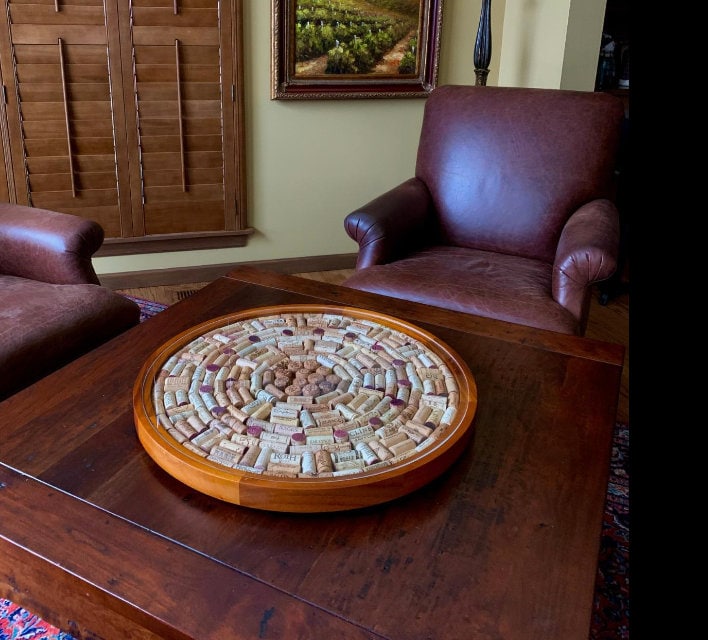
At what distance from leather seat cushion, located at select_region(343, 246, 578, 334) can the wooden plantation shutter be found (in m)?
1.19

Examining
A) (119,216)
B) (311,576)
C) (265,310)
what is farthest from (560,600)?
(119,216)

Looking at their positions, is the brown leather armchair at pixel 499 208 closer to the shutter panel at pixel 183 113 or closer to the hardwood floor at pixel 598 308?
the hardwood floor at pixel 598 308

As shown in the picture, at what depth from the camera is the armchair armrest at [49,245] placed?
174 centimetres

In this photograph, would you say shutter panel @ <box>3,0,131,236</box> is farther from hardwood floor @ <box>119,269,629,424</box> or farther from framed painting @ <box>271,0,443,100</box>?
Answer: framed painting @ <box>271,0,443,100</box>

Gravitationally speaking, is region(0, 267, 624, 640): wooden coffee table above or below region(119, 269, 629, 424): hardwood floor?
above

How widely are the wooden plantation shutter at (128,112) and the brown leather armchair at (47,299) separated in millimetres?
765

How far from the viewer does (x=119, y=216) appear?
2.72 m

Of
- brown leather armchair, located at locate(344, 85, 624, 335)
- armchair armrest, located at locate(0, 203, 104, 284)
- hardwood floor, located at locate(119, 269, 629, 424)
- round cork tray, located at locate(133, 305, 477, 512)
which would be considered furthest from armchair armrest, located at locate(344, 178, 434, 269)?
hardwood floor, located at locate(119, 269, 629, 424)

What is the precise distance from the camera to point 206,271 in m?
3.00

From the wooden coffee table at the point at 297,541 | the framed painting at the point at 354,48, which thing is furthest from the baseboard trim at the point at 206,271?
the wooden coffee table at the point at 297,541

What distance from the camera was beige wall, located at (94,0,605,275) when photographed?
9.06 feet

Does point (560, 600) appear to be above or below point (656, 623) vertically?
above

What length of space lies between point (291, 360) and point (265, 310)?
22 cm

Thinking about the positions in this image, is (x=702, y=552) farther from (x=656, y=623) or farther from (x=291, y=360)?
(x=291, y=360)
